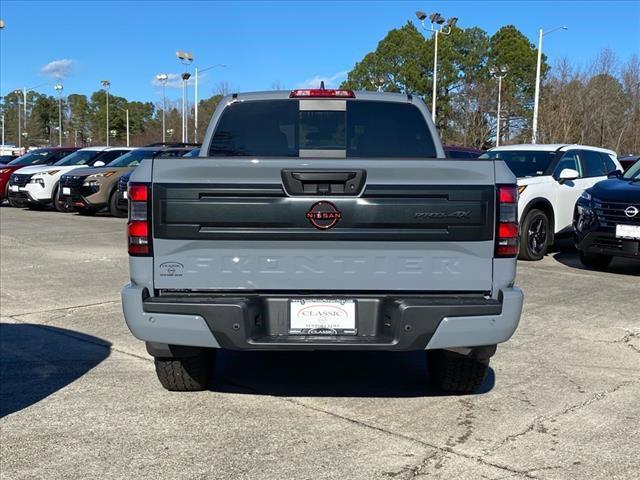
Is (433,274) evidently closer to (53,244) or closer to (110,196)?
(53,244)

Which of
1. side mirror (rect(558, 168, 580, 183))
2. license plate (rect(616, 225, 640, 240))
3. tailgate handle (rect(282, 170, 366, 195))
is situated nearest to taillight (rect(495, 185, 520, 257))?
tailgate handle (rect(282, 170, 366, 195))

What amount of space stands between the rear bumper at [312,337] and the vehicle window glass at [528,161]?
7.67 metres

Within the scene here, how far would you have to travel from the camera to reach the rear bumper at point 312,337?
3.68m

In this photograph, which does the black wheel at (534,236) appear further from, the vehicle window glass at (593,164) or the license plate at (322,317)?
the license plate at (322,317)

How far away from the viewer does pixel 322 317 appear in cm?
376

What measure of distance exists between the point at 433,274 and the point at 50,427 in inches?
94.1

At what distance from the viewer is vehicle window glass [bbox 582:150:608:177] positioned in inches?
457

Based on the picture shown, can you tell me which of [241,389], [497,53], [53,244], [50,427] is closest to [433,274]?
[241,389]

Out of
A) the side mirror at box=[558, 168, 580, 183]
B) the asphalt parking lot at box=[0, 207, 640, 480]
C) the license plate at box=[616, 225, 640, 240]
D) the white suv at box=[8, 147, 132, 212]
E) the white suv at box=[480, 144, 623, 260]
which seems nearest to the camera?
the asphalt parking lot at box=[0, 207, 640, 480]

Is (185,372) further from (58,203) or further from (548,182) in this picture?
(58,203)

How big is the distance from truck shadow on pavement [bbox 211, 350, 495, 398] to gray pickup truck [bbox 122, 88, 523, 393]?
106cm

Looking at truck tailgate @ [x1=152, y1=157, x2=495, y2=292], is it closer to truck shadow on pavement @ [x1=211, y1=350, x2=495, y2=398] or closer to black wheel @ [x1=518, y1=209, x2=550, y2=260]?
truck shadow on pavement @ [x1=211, y1=350, x2=495, y2=398]

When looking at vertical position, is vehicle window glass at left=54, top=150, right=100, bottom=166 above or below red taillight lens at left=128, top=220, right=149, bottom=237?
above

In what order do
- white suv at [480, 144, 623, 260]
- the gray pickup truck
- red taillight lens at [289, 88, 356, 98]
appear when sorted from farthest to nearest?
white suv at [480, 144, 623, 260], red taillight lens at [289, 88, 356, 98], the gray pickup truck
